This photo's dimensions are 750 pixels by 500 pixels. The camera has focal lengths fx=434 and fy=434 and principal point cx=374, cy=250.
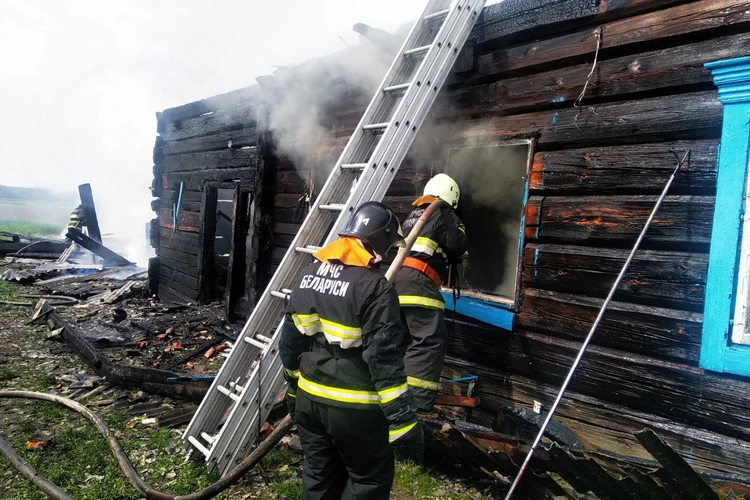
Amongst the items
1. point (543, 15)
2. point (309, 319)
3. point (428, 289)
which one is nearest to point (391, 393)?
point (309, 319)

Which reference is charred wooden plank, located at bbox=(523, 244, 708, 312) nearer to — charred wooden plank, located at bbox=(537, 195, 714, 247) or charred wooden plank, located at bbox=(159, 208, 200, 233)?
charred wooden plank, located at bbox=(537, 195, 714, 247)

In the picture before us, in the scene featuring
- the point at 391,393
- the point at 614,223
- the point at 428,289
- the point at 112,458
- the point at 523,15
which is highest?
the point at 523,15

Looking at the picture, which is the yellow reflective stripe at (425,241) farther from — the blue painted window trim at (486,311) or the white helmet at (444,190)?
the blue painted window trim at (486,311)

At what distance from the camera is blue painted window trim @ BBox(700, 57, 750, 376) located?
2668mm

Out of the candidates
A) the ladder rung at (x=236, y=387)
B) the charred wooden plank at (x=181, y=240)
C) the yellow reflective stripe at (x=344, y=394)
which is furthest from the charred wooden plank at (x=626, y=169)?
the charred wooden plank at (x=181, y=240)

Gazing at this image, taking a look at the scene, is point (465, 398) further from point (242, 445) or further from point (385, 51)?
point (385, 51)

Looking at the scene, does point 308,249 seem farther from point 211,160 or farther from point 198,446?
point 211,160

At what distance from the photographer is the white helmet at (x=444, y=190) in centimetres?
374

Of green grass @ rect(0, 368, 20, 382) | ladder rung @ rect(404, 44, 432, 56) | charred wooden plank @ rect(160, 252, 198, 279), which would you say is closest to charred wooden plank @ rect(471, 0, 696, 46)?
ladder rung @ rect(404, 44, 432, 56)

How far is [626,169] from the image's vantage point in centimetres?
320

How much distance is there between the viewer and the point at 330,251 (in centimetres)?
239

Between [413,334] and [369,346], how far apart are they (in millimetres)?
1341

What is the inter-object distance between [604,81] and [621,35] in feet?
1.12

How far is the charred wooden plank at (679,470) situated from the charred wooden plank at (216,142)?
21.3ft
